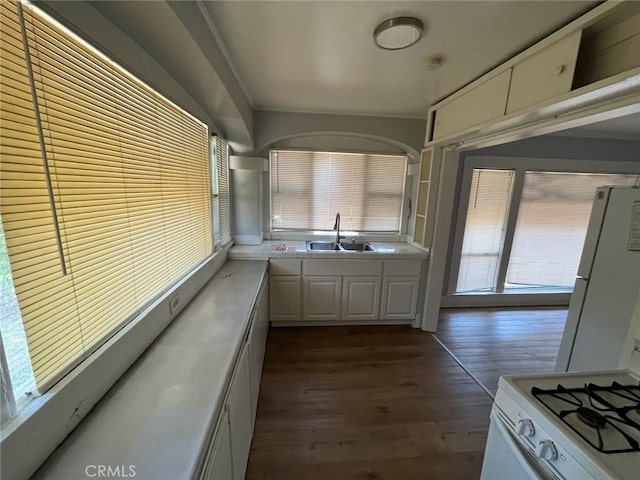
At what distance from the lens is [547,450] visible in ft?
2.67

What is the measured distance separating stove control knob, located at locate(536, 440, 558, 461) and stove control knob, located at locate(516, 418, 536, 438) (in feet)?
0.15

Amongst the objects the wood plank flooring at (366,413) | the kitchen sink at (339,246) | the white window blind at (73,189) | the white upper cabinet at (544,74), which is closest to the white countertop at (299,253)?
the kitchen sink at (339,246)

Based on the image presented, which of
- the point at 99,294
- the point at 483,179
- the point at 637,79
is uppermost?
the point at 637,79

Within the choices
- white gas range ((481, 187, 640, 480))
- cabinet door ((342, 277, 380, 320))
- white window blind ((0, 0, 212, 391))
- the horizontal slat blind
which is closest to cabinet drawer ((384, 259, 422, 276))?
cabinet door ((342, 277, 380, 320))

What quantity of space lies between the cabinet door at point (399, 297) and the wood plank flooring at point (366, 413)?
0.37m

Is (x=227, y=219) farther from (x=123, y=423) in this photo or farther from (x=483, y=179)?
(x=483, y=179)

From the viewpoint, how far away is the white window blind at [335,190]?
131 inches

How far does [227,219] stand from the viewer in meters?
2.93

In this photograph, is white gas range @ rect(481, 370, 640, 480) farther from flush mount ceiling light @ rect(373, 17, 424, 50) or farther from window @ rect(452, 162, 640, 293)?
window @ rect(452, 162, 640, 293)

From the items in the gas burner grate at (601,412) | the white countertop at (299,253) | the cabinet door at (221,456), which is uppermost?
the white countertop at (299,253)

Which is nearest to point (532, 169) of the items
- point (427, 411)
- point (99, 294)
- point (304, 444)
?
point (427, 411)

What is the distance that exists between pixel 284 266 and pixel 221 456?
6.55 ft

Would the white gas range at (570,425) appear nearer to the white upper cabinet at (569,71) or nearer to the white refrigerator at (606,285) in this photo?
the white refrigerator at (606,285)

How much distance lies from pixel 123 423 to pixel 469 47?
2425mm
